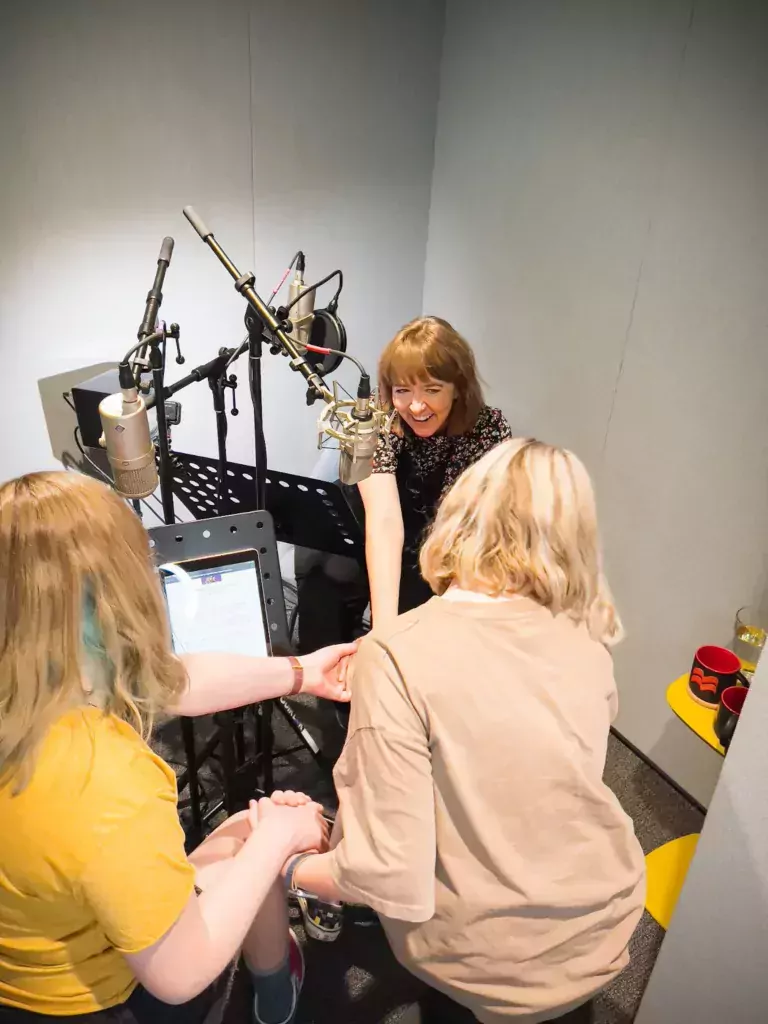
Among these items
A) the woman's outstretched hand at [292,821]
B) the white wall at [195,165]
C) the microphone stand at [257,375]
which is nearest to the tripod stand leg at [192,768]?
the woman's outstretched hand at [292,821]

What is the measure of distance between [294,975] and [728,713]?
110 cm

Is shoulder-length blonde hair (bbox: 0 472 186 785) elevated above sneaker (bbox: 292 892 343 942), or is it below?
above

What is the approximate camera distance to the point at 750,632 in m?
1.74

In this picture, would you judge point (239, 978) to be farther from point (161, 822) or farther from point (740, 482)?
point (740, 482)

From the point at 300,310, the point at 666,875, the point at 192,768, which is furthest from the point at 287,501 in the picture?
the point at 666,875

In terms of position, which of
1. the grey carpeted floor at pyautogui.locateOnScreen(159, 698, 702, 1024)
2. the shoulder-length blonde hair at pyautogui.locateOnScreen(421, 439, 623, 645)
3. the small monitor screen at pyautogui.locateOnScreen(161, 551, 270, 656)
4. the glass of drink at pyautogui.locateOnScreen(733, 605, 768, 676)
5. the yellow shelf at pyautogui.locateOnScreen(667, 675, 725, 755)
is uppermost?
the shoulder-length blonde hair at pyautogui.locateOnScreen(421, 439, 623, 645)

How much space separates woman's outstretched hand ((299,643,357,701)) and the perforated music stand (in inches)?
15.1

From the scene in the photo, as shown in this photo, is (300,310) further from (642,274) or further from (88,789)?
(88,789)

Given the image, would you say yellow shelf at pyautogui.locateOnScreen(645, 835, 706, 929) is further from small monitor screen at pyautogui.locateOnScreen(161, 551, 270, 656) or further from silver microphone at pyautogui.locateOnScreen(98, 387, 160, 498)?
silver microphone at pyautogui.locateOnScreen(98, 387, 160, 498)

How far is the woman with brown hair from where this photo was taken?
1739mm

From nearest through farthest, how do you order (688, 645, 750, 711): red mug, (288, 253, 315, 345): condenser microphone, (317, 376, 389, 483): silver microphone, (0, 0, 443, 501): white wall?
(317, 376, 389, 483): silver microphone, (288, 253, 315, 345): condenser microphone, (688, 645, 750, 711): red mug, (0, 0, 443, 501): white wall

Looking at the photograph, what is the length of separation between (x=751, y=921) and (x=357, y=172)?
2.46m

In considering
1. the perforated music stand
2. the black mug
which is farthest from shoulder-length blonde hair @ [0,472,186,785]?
the black mug

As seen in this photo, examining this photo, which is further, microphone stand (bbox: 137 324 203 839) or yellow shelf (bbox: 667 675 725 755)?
yellow shelf (bbox: 667 675 725 755)
